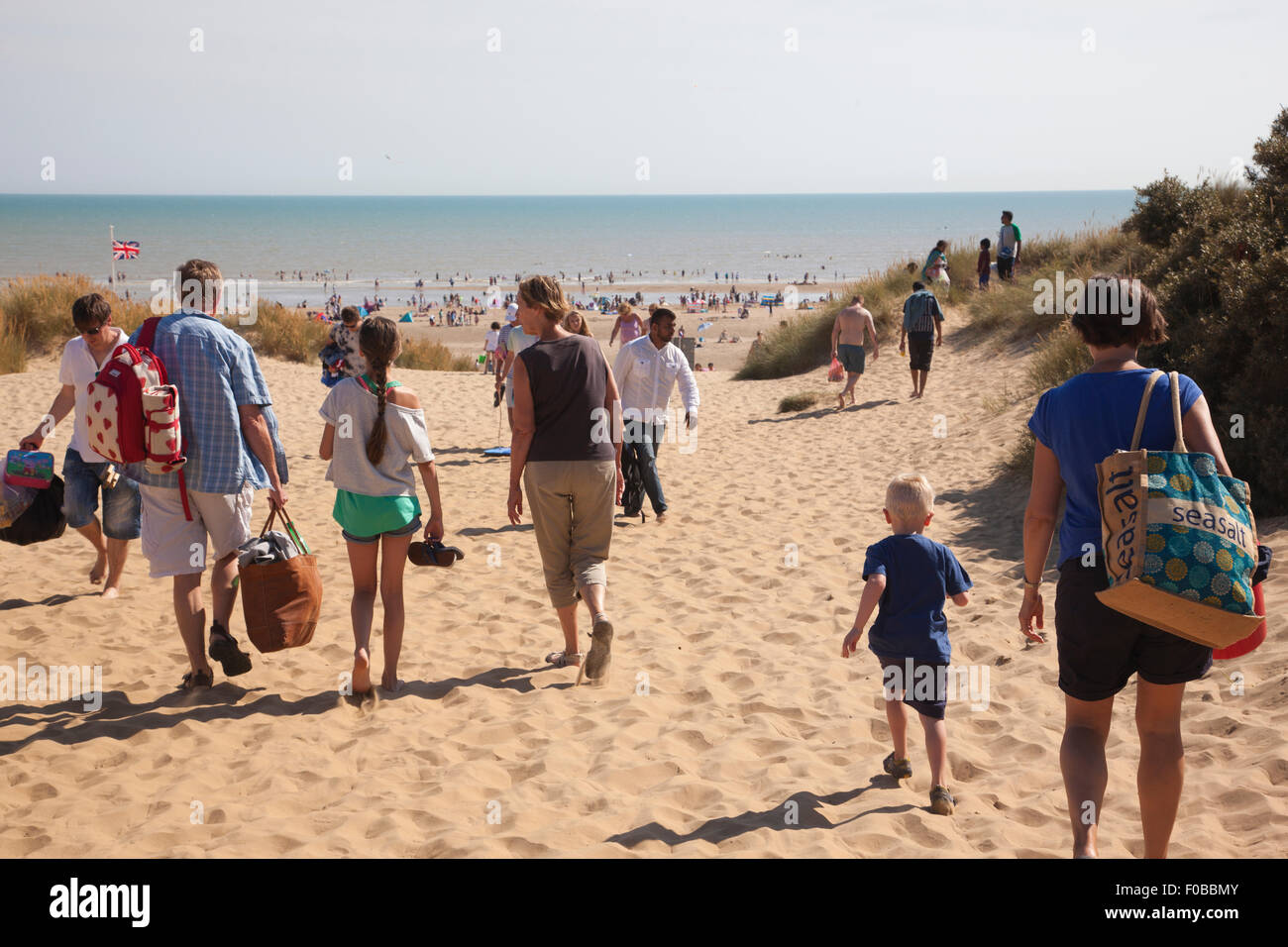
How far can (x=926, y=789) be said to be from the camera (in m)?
3.92

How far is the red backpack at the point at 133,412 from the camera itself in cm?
433

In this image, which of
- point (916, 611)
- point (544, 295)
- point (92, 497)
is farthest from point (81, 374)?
point (916, 611)

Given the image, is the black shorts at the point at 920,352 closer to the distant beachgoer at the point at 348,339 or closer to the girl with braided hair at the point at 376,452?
the distant beachgoer at the point at 348,339

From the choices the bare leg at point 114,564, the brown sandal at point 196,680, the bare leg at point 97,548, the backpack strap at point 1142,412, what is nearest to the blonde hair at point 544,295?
the brown sandal at point 196,680

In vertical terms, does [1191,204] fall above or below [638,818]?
above

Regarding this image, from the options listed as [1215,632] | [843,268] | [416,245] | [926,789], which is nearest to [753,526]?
[926,789]

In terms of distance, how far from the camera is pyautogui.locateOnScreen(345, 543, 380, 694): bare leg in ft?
15.6

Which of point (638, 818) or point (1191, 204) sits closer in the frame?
point (638, 818)

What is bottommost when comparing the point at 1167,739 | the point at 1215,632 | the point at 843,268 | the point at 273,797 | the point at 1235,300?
the point at 273,797

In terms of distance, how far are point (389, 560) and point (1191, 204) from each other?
1292 centimetres

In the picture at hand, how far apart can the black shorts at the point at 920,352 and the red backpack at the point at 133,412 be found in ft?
37.7

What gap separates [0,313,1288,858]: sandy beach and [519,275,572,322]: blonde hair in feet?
6.45

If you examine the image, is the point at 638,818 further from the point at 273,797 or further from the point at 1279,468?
the point at 1279,468

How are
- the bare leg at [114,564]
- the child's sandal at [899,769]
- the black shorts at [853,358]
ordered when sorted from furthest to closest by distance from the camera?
the black shorts at [853,358] → the bare leg at [114,564] → the child's sandal at [899,769]
